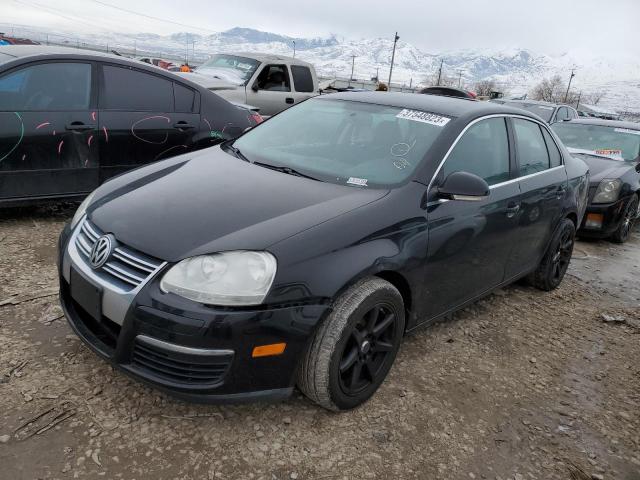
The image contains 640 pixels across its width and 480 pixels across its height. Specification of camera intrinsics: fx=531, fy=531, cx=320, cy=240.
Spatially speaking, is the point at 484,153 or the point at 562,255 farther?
the point at 562,255

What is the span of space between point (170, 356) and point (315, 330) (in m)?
0.62

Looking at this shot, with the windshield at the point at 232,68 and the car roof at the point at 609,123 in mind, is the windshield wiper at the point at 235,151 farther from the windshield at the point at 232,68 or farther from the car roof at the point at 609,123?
the car roof at the point at 609,123

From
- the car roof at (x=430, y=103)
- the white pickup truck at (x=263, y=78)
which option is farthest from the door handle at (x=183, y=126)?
the white pickup truck at (x=263, y=78)

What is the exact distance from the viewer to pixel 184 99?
5.31m

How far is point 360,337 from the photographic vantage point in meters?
2.58

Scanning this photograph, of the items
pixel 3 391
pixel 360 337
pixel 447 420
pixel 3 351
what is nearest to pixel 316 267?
pixel 360 337

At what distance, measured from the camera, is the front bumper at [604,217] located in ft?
21.2

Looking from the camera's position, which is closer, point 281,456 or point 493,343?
point 281,456

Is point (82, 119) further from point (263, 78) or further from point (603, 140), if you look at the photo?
point (603, 140)

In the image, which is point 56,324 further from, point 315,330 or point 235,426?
point 315,330

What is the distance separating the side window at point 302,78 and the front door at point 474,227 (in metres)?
7.54

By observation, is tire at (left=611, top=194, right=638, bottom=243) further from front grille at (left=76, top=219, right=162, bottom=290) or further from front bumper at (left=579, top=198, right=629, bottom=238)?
front grille at (left=76, top=219, right=162, bottom=290)

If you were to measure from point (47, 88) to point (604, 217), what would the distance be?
20.3 ft

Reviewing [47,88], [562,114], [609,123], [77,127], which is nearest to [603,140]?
[609,123]
